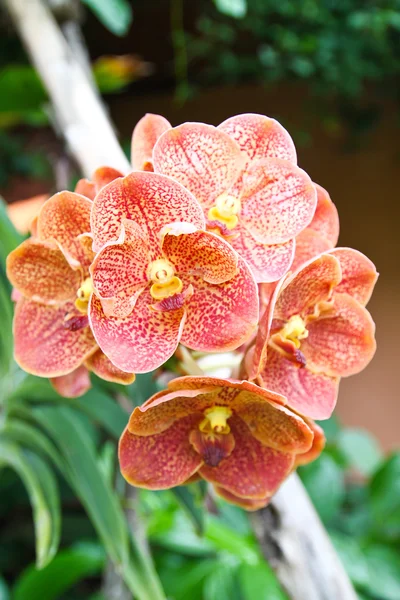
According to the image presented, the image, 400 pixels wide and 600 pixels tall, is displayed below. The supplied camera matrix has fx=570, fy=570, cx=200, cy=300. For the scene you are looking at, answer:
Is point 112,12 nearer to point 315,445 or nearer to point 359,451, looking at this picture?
point 315,445

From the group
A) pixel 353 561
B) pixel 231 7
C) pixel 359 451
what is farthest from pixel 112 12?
pixel 359 451

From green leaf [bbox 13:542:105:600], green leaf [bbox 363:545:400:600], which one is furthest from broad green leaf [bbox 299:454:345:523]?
green leaf [bbox 13:542:105:600]

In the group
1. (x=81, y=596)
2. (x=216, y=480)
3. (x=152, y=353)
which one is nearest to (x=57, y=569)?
(x=81, y=596)

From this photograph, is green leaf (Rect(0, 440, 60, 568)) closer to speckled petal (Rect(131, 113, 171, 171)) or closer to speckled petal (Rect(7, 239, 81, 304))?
speckled petal (Rect(7, 239, 81, 304))

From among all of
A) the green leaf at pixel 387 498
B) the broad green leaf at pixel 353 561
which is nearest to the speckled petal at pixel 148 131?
the broad green leaf at pixel 353 561

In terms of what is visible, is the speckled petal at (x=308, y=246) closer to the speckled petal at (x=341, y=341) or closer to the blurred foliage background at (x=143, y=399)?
the speckled petal at (x=341, y=341)

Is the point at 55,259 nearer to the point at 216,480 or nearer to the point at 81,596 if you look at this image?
the point at 216,480
